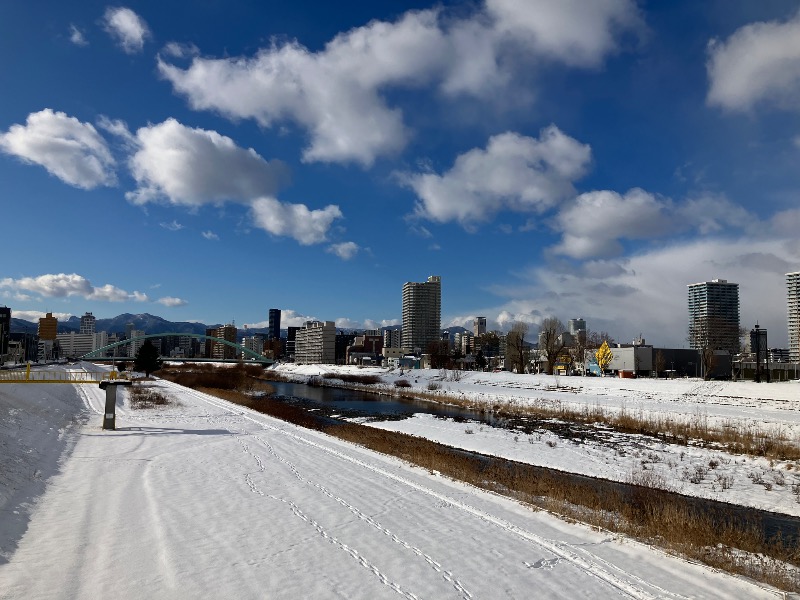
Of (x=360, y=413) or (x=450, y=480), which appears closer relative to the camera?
(x=450, y=480)

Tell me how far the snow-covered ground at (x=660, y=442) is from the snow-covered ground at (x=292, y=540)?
34.2 feet

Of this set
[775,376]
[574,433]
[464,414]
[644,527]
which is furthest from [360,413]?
[775,376]

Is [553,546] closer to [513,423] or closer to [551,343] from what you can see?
[513,423]

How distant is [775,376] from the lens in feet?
258

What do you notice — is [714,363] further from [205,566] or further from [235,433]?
[205,566]

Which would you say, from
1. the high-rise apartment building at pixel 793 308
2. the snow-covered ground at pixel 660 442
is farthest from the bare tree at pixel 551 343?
the high-rise apartment building at pixel 793 308

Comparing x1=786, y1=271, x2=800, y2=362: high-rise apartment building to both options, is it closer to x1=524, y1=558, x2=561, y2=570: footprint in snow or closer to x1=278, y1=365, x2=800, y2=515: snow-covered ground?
→ x1=278, y1=365, x2=800, y2=515: snow-covered ground

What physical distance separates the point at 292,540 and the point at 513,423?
32107 mm

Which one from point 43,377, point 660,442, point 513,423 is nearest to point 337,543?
point 660,442

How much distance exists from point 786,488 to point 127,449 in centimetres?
2388

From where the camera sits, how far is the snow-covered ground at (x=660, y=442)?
19.3 m

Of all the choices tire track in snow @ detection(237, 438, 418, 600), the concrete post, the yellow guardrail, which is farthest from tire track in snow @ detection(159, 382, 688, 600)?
the yellow guardrail

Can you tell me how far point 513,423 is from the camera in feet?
128

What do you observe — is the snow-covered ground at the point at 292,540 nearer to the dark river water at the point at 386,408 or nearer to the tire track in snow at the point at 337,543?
the tire track in snow at the point at 337,543
